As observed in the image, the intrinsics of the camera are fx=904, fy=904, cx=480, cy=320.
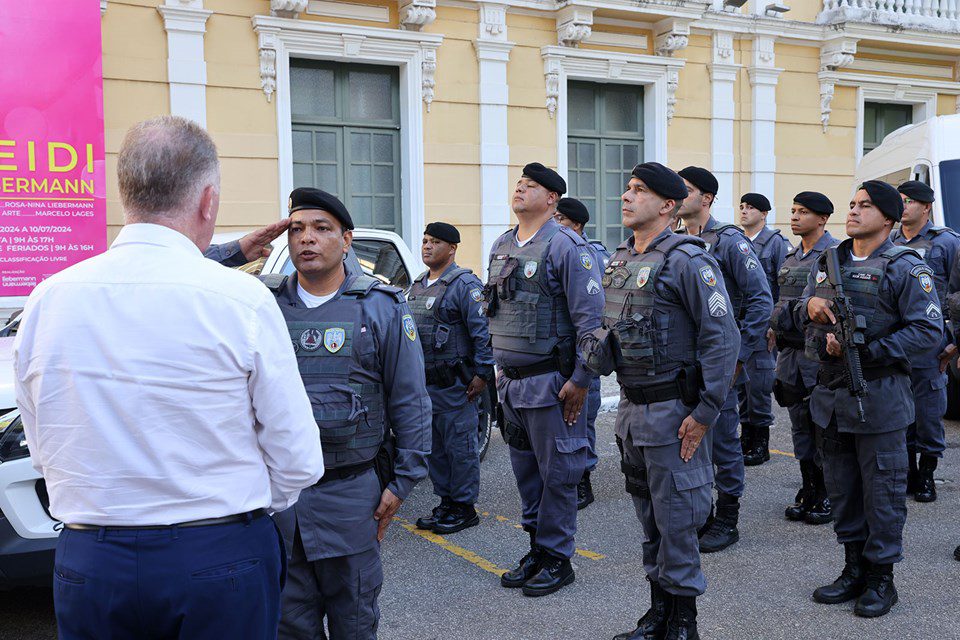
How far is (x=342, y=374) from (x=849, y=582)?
2893 mm

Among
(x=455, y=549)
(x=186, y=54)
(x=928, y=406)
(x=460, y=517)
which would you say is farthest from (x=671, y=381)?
(x=186, y=54)

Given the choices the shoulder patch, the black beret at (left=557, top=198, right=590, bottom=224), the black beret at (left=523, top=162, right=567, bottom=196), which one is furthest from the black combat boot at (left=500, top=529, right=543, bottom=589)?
the black beret at (left=557, top=198, right=590, bottom=224)

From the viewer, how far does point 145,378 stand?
72.7 inches

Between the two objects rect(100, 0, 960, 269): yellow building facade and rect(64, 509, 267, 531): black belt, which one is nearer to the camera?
rect(64, 509, 267, 531): black belt

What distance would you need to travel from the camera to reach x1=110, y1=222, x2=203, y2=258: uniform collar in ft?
6.34

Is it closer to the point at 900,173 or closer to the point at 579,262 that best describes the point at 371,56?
the point at 900,173

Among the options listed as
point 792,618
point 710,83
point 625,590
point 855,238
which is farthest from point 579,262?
point 710,83

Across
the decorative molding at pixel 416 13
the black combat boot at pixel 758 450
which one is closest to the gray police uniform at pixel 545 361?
the black combat boot at pixel 758 450

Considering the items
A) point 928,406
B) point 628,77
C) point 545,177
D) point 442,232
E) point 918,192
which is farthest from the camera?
point 628,77

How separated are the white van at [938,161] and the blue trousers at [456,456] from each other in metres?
6.23

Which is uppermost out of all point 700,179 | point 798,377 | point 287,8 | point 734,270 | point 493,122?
point 287,8

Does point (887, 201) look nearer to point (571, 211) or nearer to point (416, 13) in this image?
point (571, 211)

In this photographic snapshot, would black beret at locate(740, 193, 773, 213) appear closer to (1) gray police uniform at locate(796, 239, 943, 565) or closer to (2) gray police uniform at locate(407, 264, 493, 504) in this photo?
(2) gray police uniform at locate(407, 264, 493, 504)

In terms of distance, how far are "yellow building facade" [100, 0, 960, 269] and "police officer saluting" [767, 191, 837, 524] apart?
19.1 feet
